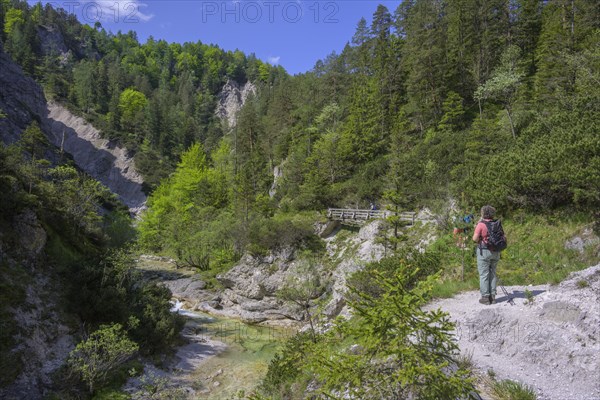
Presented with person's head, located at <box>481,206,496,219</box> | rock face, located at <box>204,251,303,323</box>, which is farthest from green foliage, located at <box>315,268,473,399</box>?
rock face, located at <box>204,251,303,323</box>

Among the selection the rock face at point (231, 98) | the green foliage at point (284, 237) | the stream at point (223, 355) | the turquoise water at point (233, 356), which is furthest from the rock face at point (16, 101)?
the rock face at point (231, 98)

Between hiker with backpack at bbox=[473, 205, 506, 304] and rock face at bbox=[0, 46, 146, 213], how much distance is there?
204 ft

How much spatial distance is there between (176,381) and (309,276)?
11103 millimetres

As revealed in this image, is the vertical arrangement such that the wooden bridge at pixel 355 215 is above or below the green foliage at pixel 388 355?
above

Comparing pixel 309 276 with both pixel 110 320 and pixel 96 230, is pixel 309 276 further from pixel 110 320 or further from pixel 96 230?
pixel 96 230

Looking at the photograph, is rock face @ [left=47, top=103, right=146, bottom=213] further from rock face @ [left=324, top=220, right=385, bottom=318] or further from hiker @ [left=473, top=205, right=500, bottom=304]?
hiker @ [left=473, top=205, right=500, bottom=304]

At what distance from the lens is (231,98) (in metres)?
120

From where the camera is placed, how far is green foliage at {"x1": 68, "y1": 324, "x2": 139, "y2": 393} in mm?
11211

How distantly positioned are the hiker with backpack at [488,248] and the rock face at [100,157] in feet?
218

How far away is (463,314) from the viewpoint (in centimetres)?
696

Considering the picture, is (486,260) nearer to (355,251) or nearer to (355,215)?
(355,251)

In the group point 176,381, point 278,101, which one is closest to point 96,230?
point 176,381

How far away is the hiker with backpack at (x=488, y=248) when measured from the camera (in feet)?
22.5

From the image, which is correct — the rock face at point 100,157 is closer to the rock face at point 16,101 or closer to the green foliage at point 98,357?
the rock face at point 16,101
